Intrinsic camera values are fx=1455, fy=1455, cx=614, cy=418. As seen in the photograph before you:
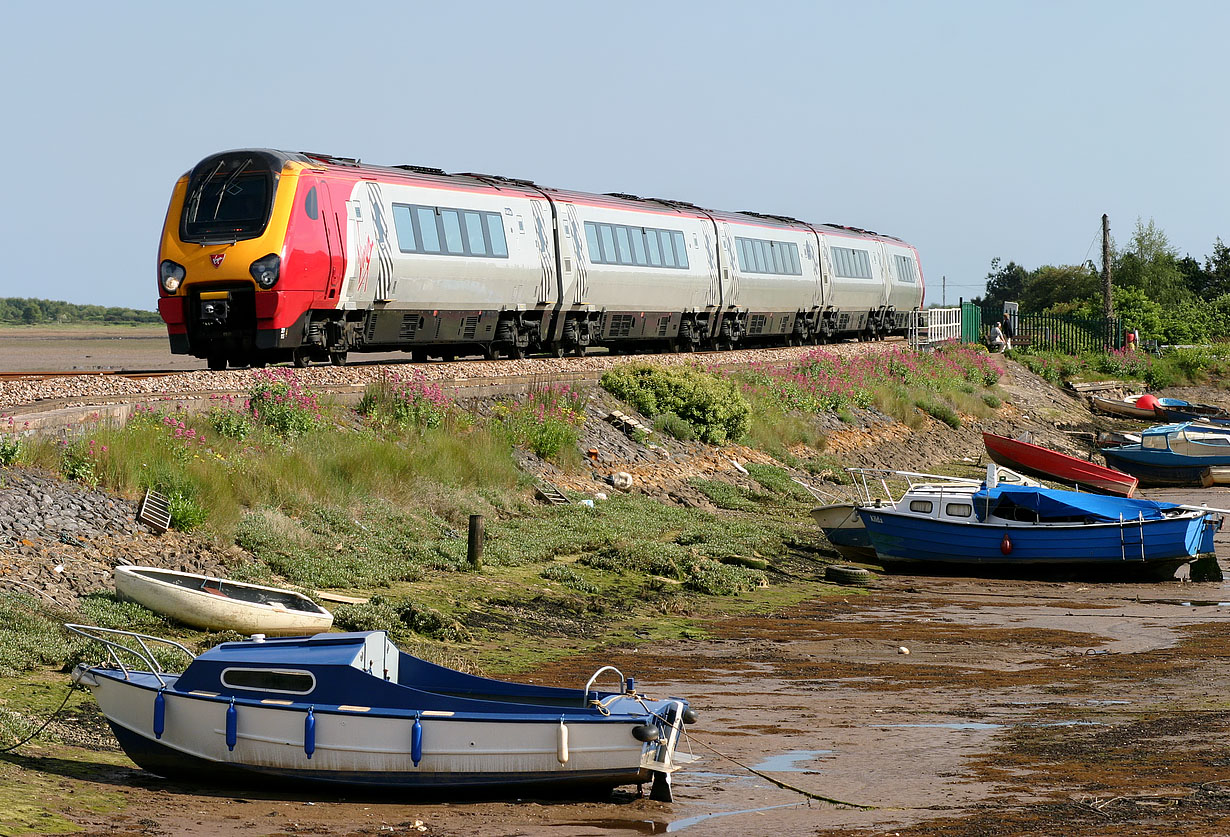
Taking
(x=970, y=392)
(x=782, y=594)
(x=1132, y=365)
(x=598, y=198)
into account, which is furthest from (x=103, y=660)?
(x=1132, y=365)

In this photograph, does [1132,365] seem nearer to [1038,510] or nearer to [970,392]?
[970,392]

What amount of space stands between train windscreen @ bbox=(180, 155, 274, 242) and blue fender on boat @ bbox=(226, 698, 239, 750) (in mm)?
A: 14251

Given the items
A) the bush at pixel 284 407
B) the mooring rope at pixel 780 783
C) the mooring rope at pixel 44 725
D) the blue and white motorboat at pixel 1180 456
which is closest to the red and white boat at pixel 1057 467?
the blue and white motorboat at pixel 1180 456

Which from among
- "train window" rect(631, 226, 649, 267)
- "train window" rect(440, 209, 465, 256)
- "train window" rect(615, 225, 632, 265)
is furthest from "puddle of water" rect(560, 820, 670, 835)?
Answer: "train window" rect(631, 226, 649, 267)

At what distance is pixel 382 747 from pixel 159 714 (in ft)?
5.48

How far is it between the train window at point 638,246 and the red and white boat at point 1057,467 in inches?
376

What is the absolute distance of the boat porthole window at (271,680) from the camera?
397 inches

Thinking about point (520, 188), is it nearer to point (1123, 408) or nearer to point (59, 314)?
point (1123, 408)

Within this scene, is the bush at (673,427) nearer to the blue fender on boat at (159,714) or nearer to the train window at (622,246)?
the train window at (622,246)

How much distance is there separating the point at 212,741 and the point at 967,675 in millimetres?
7493

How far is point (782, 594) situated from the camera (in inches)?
757

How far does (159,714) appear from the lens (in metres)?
10.2

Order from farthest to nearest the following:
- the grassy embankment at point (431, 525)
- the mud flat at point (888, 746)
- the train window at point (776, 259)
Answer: the train window at point (776, 259) → the grassy embankment at point (431, 525) → the mud flat at point (888, 746)

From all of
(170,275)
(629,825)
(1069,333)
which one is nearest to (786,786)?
(629,825)
